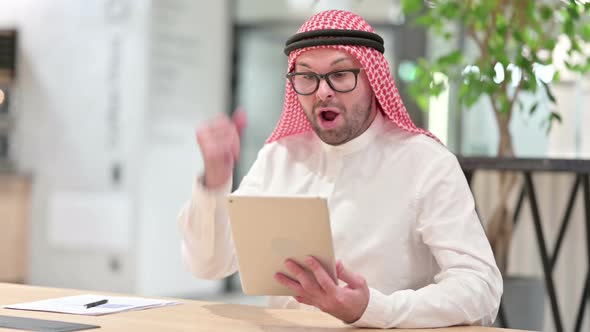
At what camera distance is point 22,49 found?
8.27 metres

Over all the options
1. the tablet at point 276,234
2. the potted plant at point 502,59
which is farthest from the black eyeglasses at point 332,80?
the potted plant at point 502,59

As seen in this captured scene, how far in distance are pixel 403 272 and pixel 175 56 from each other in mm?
5729

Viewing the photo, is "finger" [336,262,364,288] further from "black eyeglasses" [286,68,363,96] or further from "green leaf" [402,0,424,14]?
"green leaf" [402,0,424,14]

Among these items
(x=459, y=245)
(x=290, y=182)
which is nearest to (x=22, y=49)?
(x=290, y=182)

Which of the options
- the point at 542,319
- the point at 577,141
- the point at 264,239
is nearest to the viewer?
A: the point at 264,239

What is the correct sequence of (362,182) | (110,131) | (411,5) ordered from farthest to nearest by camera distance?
1. (110,131)
2. (411,5)
3. (362,182)

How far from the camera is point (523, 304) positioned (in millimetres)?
4316

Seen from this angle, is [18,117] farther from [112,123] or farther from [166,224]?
[166,224]

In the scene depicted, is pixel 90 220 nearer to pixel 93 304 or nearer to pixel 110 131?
pixel 110 131

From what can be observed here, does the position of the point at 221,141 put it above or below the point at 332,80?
below

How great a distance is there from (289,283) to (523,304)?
2.47 metres

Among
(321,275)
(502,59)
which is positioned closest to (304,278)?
(321,275)

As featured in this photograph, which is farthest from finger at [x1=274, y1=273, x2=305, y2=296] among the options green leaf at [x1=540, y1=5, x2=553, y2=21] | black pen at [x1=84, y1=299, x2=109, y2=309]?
green leaf at [x1=540, y1=5, x2=553, y2=21]

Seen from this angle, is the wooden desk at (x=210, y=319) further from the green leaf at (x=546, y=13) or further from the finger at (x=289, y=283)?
the green leaf at (x=546, y=13)
